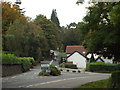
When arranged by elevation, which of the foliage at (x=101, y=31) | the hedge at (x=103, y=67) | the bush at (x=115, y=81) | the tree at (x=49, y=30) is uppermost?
the tree at (x=49, y=30)

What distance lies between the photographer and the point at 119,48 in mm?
13203

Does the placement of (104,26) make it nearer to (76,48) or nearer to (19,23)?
(19,23)

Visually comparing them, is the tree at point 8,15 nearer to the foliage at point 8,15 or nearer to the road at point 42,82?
the foliage at point 8,15

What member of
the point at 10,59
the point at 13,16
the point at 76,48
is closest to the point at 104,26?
the point at 10,59

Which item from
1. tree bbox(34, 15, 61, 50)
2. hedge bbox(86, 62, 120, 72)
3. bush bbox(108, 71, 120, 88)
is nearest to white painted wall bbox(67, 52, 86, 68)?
tree bbox(34, 15, 61, 50)

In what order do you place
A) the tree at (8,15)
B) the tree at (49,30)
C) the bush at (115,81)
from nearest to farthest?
the bush at (115,81) → the tree at (8,15) → the tree at (49,30)

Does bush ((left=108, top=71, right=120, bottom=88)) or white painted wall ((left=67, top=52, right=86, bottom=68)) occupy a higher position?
bush ((left=108, top=71, right=120, bottom=88))

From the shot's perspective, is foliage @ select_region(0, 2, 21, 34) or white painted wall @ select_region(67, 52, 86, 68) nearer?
foliage @ select_region(0, 2, 21, 34)

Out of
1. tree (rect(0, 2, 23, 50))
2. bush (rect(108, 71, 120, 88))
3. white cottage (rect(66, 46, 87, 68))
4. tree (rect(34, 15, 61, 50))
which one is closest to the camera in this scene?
bush (rect(108, 71, 120, 88))

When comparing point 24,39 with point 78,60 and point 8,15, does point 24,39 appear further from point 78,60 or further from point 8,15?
point 78,60

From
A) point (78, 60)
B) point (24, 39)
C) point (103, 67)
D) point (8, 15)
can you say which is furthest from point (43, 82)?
point (78, 60)

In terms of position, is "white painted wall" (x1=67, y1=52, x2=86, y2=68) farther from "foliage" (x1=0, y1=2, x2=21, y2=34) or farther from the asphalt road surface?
the asphalt road surface

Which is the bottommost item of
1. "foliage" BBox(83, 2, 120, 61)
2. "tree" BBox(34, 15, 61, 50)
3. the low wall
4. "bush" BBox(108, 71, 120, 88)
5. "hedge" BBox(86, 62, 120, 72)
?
"hedge" BBox(86, 62, 120, 72)

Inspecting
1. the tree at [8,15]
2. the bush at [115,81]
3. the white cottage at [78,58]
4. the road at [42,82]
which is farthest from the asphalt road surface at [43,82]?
the white cottage at [78,58]
